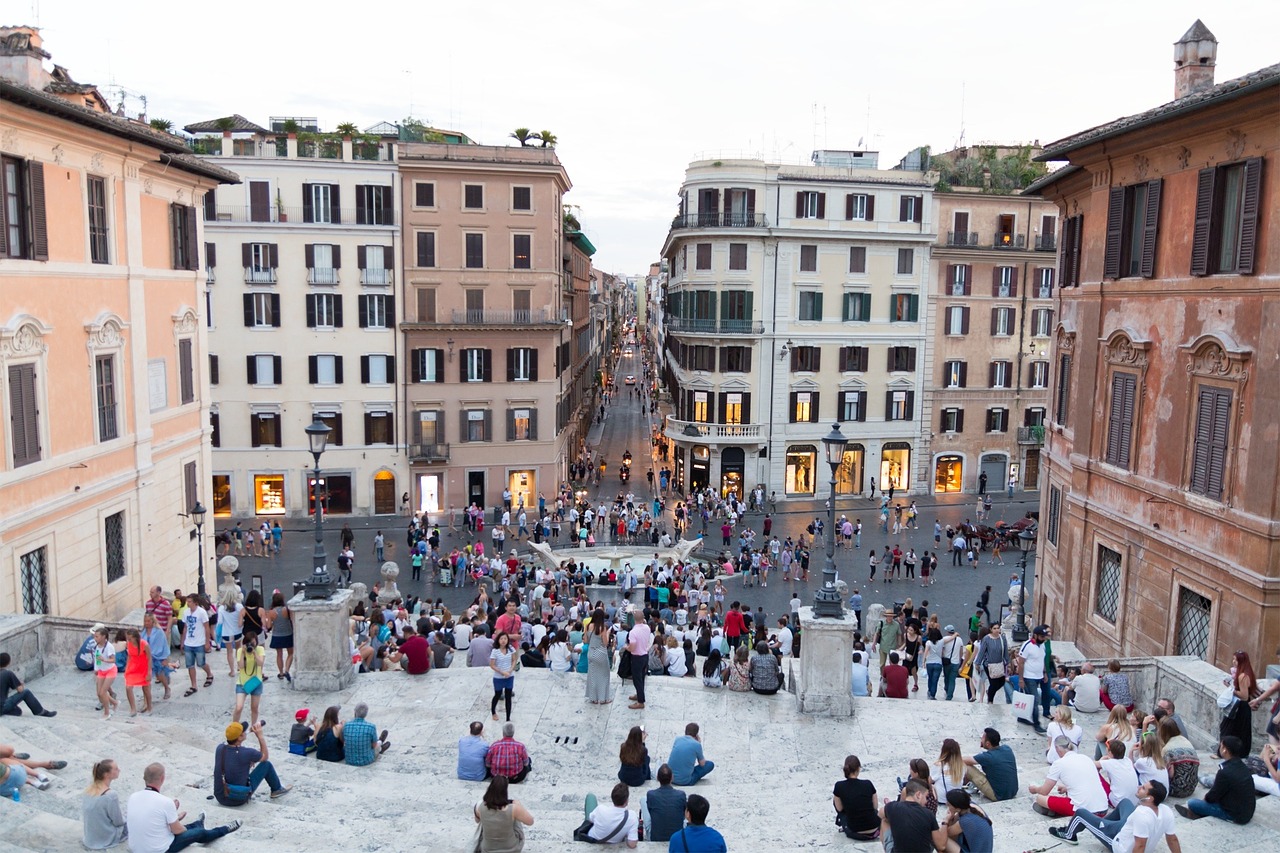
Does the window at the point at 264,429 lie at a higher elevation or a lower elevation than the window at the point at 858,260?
lower

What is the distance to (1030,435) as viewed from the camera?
161ft

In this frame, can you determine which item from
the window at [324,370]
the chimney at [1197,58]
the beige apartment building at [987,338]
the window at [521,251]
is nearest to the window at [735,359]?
the beige apartment building at [987,338]

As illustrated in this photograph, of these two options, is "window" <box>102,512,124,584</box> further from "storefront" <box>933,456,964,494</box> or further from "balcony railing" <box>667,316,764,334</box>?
"storefront" <box>933,456,964,494</box>

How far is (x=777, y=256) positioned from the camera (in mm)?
45625

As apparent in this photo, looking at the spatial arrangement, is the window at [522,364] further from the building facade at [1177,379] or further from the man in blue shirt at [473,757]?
the man in blue shirt at [473,757]

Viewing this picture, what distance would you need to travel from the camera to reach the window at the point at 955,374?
48.3 metres

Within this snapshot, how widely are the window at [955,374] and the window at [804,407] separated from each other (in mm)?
6936

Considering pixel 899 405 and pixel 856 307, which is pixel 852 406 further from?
pixel 856 307

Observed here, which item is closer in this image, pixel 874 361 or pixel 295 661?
A: pixel 295 661

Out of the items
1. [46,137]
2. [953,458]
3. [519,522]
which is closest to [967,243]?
[953,458]

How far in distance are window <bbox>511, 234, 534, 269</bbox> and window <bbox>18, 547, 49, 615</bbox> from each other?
2651 centimetres

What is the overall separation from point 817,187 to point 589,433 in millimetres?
30226

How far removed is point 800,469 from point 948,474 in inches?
320

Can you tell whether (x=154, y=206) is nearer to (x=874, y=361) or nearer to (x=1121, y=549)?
(x=1121, y=549)
